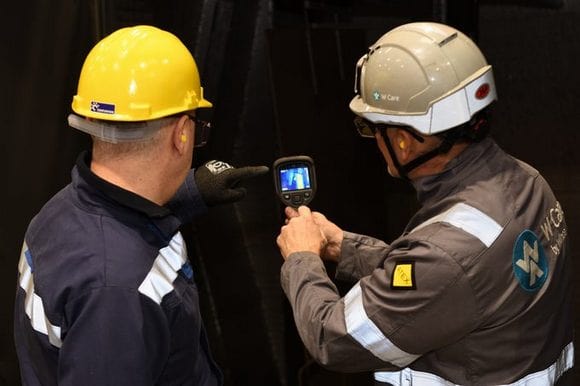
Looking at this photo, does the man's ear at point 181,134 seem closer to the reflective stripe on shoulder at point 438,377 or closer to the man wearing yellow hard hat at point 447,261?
the man wearing yellow hard hat at point 447,261

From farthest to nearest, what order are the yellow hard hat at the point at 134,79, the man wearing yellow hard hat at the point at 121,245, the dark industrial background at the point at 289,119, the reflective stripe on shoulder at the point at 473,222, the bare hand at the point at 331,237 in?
the dark industrial background at the point at 289,119, the bare hand at the point at 331,237, the reflective stripe on shoulder at the point at 473,222, the yellow hard hat at the point at 134,79, the man wearing yellow hard hat at the point at 121,245

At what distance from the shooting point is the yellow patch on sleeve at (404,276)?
161 cm

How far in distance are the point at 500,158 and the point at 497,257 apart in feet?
0.86

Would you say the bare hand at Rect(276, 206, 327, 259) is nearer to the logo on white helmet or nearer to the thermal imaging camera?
the thermal imaging camera

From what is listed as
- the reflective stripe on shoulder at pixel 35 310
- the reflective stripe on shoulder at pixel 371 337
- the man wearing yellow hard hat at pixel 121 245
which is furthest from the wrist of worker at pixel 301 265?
the reflective stripe on shoulder at pixel 35 310

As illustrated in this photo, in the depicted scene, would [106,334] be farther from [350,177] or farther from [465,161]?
[350,177]

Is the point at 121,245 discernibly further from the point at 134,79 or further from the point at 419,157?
the point at 419,157

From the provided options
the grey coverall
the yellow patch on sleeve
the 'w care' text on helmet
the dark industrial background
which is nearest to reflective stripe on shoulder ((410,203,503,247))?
the grey coverall

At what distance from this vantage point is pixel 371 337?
1.66 metres

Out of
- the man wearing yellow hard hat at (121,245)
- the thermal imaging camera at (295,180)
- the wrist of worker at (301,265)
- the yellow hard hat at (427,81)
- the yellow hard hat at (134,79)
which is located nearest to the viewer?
the man wearing yellow hard hat at (121,245)

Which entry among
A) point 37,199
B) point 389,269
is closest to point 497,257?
point 389,269

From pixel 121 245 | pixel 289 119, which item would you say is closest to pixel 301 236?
pixel 121 245

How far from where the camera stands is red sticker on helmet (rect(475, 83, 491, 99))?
1.77m

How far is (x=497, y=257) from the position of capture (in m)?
1.63
